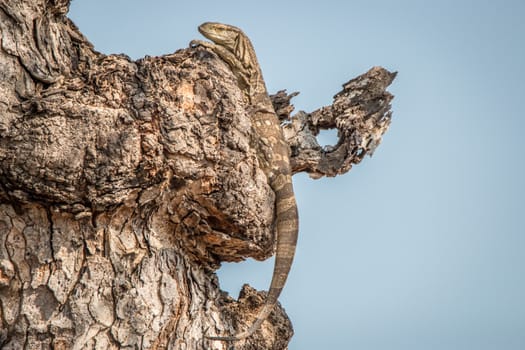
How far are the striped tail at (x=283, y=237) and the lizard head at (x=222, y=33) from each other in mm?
1647

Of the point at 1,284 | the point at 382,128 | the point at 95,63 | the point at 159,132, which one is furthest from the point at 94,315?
the point at 382,128

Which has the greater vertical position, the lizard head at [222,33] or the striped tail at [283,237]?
the lizard head at [222,33]

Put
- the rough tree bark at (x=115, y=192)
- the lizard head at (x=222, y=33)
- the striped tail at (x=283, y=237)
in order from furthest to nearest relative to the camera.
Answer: the lizard head at (x=222, y=33), the striped tail at (x=283, y=237), the rough tree bark at (x=115, y=192)

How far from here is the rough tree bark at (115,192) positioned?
2.40 m

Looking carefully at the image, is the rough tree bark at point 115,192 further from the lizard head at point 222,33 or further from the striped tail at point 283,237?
the lizard head at point 222,33

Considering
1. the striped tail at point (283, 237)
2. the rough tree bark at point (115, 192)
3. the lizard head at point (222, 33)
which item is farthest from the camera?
the lizard head at point (222, 33)

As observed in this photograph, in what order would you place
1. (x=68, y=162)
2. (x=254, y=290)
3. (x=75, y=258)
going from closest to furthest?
(x=68, y=162), (x=75, y=258), (x=254, y=290)

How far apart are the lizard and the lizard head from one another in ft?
0.86

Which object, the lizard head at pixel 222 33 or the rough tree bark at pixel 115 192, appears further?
the lizard head at pixel 222 33

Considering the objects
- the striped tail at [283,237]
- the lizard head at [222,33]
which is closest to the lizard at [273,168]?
the striped tail at [283,237]

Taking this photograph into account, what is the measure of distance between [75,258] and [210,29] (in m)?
2.60

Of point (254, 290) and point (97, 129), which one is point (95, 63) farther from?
point (254, 290)

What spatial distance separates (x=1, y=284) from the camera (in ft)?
7.91

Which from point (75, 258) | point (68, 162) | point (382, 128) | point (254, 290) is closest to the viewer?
point (68, 162)
